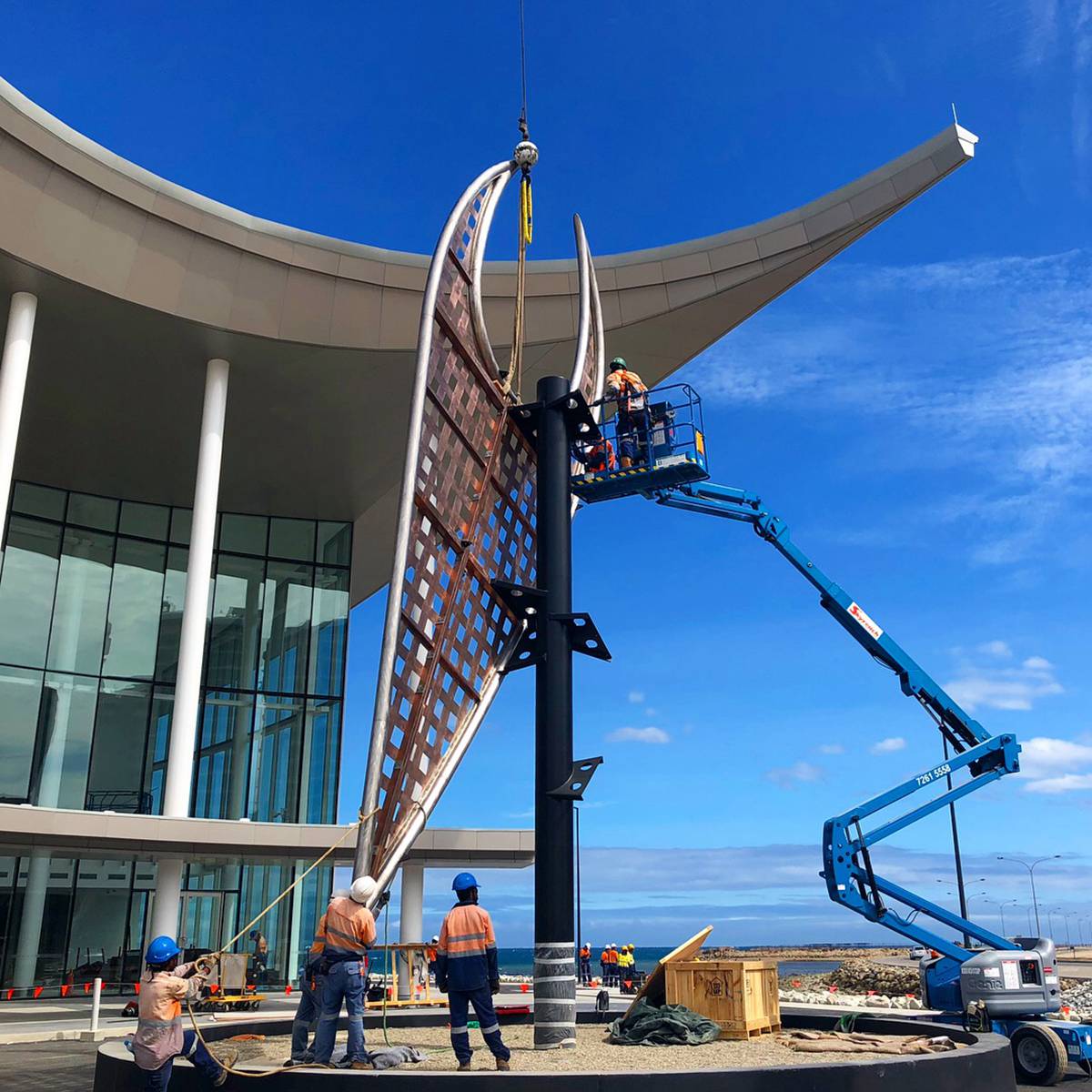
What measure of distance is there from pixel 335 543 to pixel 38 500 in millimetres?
7992

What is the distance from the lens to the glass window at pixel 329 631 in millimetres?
31453

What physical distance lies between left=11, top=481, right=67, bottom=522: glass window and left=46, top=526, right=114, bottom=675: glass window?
2.15ft

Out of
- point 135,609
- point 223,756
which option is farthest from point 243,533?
point 223,756

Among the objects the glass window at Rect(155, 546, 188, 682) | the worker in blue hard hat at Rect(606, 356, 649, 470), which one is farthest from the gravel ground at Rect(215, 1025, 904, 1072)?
the glass window at Rect(155, 546, 188, 682)

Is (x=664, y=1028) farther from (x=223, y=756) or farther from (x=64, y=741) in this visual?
(x=64, y=741)

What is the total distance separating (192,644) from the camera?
76.5 ft

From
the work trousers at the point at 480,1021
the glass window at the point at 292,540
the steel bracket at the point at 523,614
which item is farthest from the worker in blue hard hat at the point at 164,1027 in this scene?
the glass window at the point at 292,540

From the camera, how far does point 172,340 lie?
932 inches

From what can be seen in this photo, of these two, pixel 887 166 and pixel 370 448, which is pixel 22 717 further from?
pixel 887 166

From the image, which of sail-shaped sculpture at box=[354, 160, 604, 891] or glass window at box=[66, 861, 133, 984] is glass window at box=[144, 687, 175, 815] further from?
sail-shaped sculpture at box=[354, 160, 604, 891]

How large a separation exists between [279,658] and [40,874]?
25.9 ft

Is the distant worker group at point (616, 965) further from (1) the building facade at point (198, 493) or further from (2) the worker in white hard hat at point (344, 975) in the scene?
(2) the worker in white hard hat at point (344, 975)

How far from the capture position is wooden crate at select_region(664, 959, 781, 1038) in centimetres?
1147

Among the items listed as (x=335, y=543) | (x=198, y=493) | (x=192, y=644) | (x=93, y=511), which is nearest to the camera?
(x=192, y=644)
